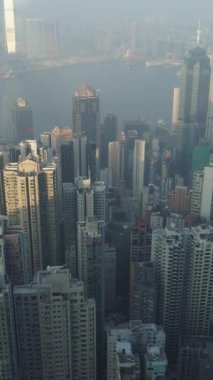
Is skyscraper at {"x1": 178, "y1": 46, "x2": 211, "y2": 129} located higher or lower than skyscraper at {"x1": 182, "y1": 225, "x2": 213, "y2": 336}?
higher

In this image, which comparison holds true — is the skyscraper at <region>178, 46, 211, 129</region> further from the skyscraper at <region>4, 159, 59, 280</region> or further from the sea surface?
the skyscraper at <region>4, 159, 59, 280</region>

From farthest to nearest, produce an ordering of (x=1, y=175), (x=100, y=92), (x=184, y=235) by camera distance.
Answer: (x=100, y=92), (x=1, y=175), (x=184, y=235)

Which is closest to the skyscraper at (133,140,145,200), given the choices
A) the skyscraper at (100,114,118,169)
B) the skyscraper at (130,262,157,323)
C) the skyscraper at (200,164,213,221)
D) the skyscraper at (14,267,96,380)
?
the skyscraper at (100,114,118,169)

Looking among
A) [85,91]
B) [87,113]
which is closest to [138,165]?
[87,113]

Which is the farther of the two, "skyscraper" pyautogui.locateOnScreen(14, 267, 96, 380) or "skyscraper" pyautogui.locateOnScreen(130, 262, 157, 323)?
"skyscraper" pyautogui.locateOnScreen(130, 262, 157, 323)

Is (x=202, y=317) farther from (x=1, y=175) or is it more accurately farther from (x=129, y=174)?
(x=129, y=174)

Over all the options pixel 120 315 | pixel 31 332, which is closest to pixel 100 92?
pixel 120 315
